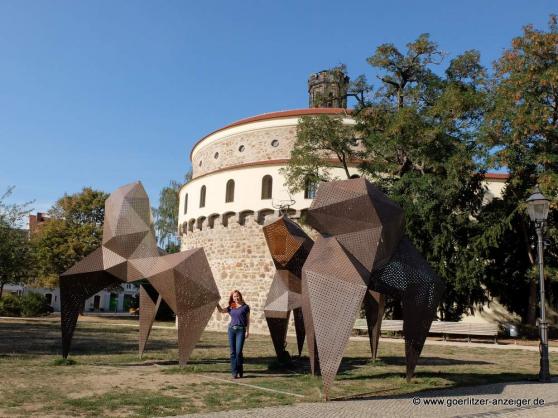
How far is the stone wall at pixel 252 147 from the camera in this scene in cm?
Result: 2991

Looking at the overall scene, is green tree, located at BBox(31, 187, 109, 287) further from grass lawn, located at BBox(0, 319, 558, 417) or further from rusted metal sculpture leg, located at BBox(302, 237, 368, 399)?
rusted metal sculpture leg, located at BBox(302, 237, 368, 399)

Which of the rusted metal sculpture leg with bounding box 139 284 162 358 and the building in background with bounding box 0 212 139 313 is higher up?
the rusted metal sculpture leg with bounding box 139 284 162 358

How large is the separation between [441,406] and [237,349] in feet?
11.2

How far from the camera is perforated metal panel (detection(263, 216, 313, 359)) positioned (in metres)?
10.5

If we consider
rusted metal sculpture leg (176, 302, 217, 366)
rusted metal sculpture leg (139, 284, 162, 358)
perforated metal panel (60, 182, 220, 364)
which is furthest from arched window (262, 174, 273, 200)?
rusted metal sculpture leg (176, 302, 217, 366)

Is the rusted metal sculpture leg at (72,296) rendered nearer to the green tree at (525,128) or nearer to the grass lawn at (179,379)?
the grass lawn at (179,379)

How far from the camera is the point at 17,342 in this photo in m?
13.8

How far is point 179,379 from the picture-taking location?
27.2ft

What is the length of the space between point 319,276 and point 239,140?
2494 cm

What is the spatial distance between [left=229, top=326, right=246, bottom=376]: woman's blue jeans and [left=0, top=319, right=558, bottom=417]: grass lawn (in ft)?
0.66

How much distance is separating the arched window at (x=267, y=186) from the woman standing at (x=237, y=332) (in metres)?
18.5

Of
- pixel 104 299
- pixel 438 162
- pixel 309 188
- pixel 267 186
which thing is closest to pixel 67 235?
pixel 267 186

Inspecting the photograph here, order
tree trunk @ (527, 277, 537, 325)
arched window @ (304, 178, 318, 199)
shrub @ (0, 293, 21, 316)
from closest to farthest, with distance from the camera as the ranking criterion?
tree trunk @ (527, 277, 537, 325), arched window @ (304, 178, 318, 199), shrub @ (0, 293, 21, 316)

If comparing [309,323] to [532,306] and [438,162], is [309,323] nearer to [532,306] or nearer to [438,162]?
[438,162]
